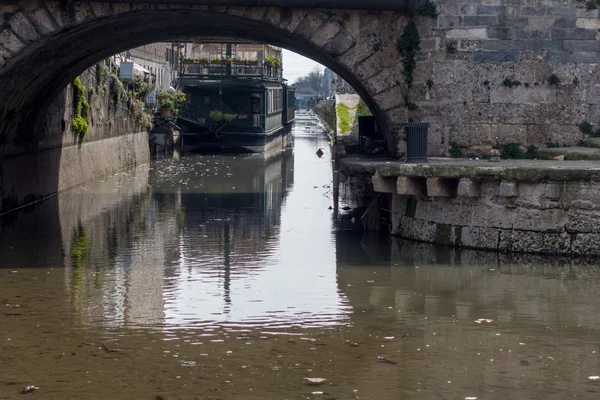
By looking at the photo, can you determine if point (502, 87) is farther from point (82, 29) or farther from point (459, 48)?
point (82, 29)

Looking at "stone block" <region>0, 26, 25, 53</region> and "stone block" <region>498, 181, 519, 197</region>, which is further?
"stone block" <region>0, 26, 25, 53</region>

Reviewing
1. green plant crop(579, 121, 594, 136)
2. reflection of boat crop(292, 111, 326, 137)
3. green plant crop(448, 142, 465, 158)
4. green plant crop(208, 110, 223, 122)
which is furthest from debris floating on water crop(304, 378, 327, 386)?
reflection of boat crop(292, 111, 326, 137)

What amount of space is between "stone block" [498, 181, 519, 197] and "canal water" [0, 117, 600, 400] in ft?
2.95

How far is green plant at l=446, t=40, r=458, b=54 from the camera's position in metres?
18.5

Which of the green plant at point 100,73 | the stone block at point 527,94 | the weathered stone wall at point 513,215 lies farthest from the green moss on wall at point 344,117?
the weathered stone wall at point 513,215

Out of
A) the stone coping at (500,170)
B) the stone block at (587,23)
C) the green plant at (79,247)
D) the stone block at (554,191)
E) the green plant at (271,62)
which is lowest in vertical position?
the green plant at (79,247)

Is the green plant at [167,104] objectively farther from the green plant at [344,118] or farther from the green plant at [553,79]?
the green plant at [553,79]

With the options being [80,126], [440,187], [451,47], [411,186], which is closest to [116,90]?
[80,126]

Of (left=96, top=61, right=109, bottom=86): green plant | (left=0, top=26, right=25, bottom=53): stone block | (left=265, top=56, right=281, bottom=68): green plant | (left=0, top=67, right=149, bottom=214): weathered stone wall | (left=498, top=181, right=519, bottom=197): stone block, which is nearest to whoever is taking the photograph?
(left=498, top=181, right=519, bottom=197): stone block

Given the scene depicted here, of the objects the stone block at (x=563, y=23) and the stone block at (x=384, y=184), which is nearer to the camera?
the stone block at (x=384, y=184)

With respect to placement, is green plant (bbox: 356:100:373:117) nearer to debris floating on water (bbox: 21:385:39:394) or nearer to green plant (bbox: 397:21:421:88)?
green plant (bbox: 397:21:421:88)

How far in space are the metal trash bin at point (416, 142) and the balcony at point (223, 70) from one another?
26471mm

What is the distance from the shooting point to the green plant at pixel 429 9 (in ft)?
60.7

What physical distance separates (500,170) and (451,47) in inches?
152
